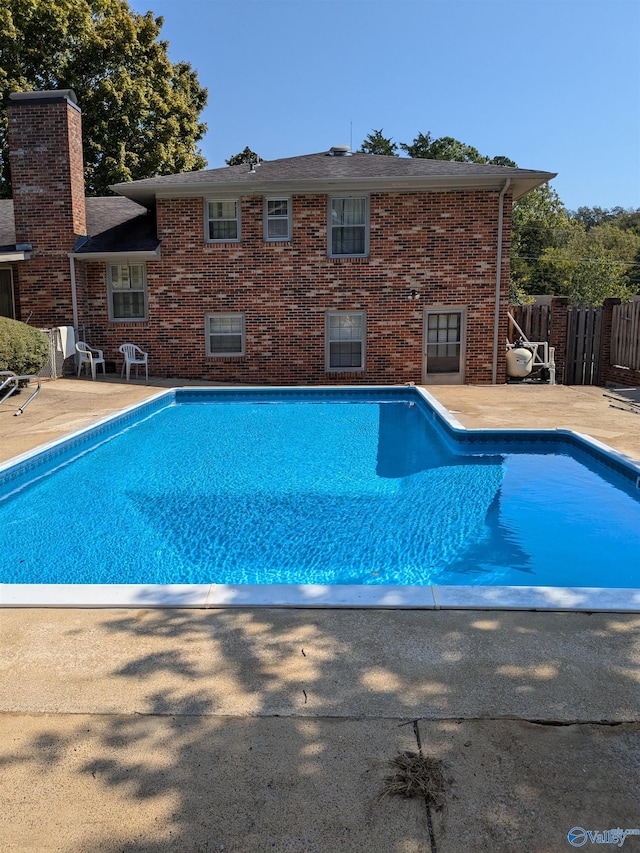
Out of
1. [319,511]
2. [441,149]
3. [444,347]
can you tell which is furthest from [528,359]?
[441,149]

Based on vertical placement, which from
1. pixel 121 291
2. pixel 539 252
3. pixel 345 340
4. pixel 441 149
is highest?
pixel 441 149

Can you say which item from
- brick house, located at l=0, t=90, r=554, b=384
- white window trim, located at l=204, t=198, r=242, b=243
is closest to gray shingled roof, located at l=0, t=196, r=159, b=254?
brick house, located at l=0, t=90, r=554, b=384

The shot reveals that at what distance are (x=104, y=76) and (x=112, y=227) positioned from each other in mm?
11128

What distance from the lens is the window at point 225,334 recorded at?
1523 cm

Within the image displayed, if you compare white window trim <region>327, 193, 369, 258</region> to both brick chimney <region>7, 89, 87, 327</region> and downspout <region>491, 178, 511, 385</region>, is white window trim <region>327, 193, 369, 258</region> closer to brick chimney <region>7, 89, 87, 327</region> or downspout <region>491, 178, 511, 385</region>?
downspout <region>491, 178, 511, 385</region>

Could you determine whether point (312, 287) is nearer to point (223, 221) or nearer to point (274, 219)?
point (274, 219)

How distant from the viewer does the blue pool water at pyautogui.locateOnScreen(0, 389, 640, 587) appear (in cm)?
490

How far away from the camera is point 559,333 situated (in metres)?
15.3

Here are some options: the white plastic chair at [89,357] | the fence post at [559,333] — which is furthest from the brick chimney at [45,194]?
the fence post at [559,333]

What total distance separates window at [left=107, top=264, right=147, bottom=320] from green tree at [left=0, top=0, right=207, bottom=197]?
962 centimetres

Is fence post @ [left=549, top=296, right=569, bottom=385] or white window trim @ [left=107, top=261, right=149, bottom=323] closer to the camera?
fence post @ [left=549, top=296, right=569, bottom=385]

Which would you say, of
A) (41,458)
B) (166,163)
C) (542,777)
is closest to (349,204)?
(41,458)

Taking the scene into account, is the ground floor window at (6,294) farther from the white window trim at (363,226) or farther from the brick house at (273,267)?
the white window trim at (363,226)

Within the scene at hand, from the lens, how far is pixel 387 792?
2064mm
